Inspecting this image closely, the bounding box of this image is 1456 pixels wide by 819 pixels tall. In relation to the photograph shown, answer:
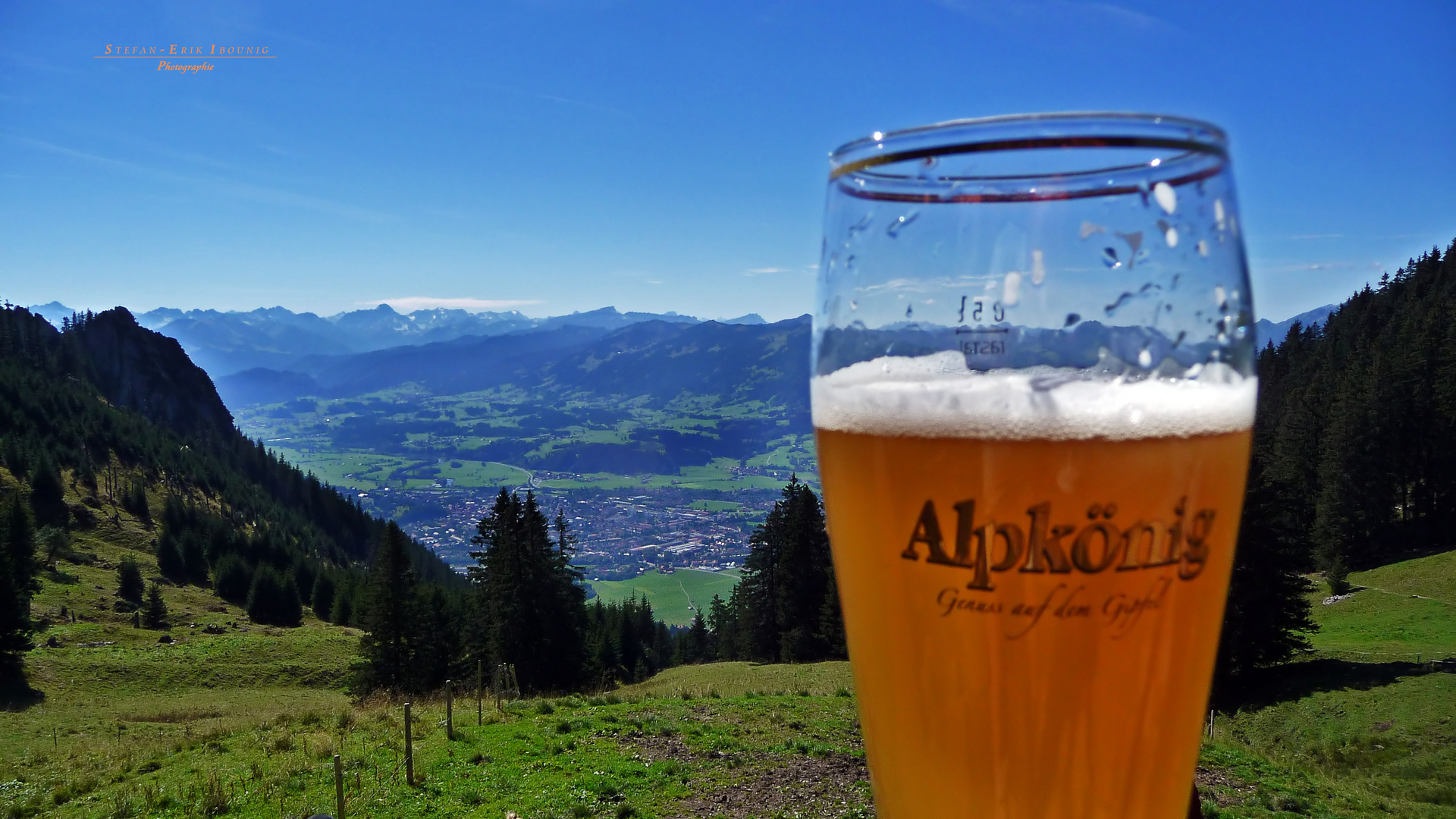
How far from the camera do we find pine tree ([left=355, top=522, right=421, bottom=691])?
37.3 metres

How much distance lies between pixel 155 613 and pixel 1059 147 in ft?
215

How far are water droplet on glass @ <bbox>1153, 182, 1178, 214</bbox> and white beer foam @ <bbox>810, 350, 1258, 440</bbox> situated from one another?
5.3 inches

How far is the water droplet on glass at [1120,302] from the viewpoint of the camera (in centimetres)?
61

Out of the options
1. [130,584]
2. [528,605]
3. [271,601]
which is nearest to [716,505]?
[271,601]

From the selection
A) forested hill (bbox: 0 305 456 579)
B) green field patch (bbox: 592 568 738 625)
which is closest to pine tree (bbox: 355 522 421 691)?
forested hill (bbox: 0 305 456 579)

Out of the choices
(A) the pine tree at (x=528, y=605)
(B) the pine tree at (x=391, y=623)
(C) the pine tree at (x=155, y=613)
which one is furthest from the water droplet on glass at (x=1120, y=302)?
(C) the pine tree at (x=155, y=613)

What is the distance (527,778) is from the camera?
10477 millimetres

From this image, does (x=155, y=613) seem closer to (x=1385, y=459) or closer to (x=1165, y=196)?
(x=1165, y=196)

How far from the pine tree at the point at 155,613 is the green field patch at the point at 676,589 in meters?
75.7

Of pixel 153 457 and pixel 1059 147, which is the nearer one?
pixel 1059 147

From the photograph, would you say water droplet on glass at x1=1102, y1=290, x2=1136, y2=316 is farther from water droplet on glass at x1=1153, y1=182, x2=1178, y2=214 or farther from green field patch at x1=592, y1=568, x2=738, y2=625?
green field patch at x1=592, y1=568, x2=738, y2=625

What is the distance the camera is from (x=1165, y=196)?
23.7 inches

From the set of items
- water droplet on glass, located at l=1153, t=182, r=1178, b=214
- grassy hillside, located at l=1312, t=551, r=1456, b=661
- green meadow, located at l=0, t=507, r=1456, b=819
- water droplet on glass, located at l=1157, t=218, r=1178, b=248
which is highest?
water droplet on glass, located at l=1153, t=182, r=1178, b=214

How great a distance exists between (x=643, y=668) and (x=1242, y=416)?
6668 centimetres
